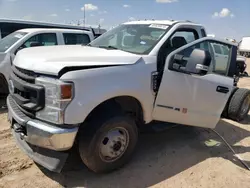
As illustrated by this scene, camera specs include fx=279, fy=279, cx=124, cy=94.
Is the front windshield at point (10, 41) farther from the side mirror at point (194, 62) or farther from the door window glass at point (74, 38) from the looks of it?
the side mirror at point (194, 62)

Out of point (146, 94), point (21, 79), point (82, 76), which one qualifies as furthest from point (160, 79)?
point (21, 79)

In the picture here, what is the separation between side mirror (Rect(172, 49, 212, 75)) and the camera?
11.6 ft

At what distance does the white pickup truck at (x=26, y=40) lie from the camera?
6.66 meters

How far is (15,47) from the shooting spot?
6.95 meters

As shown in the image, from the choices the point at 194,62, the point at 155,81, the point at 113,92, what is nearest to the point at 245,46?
the point at 194,62

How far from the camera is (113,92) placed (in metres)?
3.27

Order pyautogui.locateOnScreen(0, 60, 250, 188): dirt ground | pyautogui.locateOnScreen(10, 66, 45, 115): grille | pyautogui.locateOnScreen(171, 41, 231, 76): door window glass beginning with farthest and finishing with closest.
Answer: pyautogui.locateOnScreen(171, 41, 231, 76): door window glass, pyautogui.locateOnScreen(0, 60, 250, 188): dirt ground, pyautogui.locateOnScreen(10, 66, 45, 115): grille

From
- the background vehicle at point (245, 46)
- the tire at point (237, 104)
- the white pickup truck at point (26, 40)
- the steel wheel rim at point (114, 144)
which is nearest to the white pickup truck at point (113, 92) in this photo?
the steel wheel rim at point (114, 144)

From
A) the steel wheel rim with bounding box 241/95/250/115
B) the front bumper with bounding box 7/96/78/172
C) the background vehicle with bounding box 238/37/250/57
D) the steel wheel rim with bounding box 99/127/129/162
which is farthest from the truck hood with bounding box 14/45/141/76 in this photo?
the background vehicle with bounding box 238/37/250/57

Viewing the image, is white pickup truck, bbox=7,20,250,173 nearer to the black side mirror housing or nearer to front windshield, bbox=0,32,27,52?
the black side mirror housing

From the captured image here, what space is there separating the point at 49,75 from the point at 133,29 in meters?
2.04

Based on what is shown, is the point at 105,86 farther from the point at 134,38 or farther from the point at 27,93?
the point at 134,38

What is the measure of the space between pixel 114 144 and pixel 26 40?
16.0ft

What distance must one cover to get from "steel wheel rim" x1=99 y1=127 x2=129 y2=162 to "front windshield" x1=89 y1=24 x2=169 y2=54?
3.77 ft
